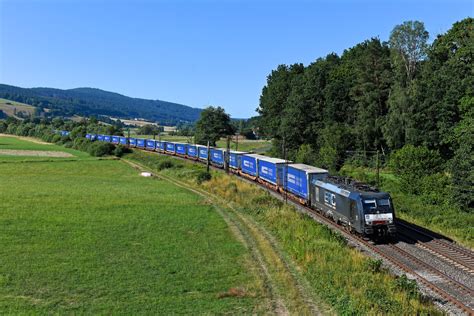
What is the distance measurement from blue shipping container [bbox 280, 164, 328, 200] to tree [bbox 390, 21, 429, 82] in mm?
36369

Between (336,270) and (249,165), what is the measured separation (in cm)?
4043

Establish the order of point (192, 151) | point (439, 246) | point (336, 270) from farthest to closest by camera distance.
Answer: point (192, 151)
point (439, 246)
point (336, 270)

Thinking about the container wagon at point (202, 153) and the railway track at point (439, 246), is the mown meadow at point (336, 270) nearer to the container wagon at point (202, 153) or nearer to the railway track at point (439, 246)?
the railway track at point (439, 246)

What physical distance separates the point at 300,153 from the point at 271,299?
217 feet

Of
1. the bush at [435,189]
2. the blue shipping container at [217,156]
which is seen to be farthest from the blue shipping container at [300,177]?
the blue shipping container at [217,156]

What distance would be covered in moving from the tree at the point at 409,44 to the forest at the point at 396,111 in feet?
0.51

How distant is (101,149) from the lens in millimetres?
102000

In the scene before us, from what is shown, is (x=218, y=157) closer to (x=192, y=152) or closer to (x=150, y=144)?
(x=192, y=152)

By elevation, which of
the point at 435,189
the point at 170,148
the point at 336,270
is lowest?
the point at 336,270

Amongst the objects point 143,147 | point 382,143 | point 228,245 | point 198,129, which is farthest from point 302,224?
point 198,129

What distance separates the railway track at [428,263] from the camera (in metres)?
21.3

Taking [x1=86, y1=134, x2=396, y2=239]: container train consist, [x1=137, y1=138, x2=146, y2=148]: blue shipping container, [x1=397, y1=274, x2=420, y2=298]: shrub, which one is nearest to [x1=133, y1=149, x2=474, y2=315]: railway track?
[x1=86, y1=134, x2=396, y2=239]: container train consist

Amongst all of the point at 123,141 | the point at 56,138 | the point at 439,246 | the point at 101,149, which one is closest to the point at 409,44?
the point at 439,246

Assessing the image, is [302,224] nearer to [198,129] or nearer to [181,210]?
[181,210]
